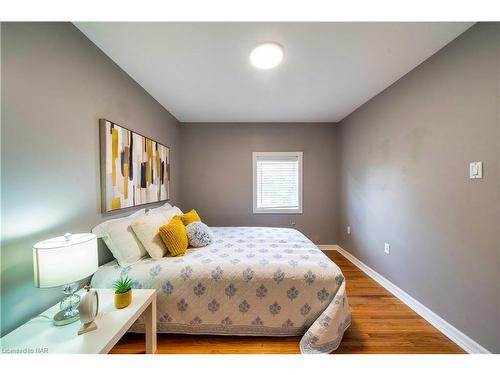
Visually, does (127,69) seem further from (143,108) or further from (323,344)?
(323,344)

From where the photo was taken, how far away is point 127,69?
1.79 m

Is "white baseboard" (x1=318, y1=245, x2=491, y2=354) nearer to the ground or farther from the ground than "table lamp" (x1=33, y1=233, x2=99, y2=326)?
nearer to the ground

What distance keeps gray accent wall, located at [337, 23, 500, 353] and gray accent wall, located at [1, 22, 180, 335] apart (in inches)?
113

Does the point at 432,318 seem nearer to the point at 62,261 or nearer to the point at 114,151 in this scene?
the point at 62,261

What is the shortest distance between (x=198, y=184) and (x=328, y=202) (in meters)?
2.49

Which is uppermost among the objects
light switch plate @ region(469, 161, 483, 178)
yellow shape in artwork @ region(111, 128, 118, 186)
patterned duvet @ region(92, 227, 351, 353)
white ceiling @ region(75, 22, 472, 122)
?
white ceiling @ region(75, 22, 472, 122)

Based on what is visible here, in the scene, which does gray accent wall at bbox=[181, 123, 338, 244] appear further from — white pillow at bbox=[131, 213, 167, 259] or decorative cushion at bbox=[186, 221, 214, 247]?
white pillow at bbox=[131, 213, 167, 259]

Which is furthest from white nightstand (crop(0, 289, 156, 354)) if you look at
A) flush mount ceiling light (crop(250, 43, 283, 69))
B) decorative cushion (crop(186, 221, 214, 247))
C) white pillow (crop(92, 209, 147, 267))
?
flush mount ceiling light (crop(250, 43, 283, 69))

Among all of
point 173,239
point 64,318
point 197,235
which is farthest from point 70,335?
point 197,235

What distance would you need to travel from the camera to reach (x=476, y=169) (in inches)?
50.4

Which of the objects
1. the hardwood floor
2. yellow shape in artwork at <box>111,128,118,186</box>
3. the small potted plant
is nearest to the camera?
the small potted plant

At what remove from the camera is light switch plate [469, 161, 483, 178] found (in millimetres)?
1259

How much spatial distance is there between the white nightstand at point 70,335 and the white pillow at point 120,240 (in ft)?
1.26
